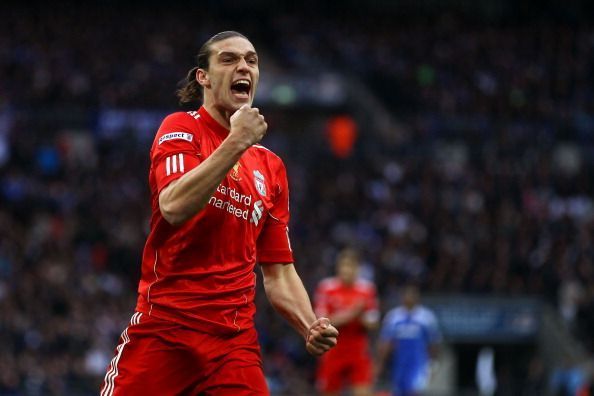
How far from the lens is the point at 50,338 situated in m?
17.9

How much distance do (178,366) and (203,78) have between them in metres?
1.24

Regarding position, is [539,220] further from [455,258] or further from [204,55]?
[204,55]

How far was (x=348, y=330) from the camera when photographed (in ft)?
42.9

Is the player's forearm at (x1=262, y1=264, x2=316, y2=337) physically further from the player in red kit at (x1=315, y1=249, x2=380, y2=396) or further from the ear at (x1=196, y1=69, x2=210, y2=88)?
the player in red kit at (x1=315, y1=249, x2=380, y2=396)

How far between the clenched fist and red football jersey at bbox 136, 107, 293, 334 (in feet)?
1.28

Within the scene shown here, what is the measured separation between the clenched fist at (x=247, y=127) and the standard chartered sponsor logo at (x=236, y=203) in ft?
1.54

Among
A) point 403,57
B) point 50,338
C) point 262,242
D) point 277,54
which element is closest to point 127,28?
point 277,54

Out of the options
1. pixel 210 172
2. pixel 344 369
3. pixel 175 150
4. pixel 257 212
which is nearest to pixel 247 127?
pixel 210 172

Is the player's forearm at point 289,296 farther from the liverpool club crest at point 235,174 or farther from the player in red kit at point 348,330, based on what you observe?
the player in red kit at point 348,330

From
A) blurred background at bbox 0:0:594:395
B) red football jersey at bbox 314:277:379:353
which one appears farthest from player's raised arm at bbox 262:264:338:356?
blurred background at bbox 0:0:594:395

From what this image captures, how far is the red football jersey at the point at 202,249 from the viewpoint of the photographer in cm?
495

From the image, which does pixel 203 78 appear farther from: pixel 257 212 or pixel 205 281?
pixel 205 281

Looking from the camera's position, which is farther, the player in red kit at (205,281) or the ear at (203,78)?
the ear at (203,78)

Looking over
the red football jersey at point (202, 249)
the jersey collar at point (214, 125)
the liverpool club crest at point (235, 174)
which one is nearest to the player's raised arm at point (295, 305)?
the red football jersey at point (202, 249)
